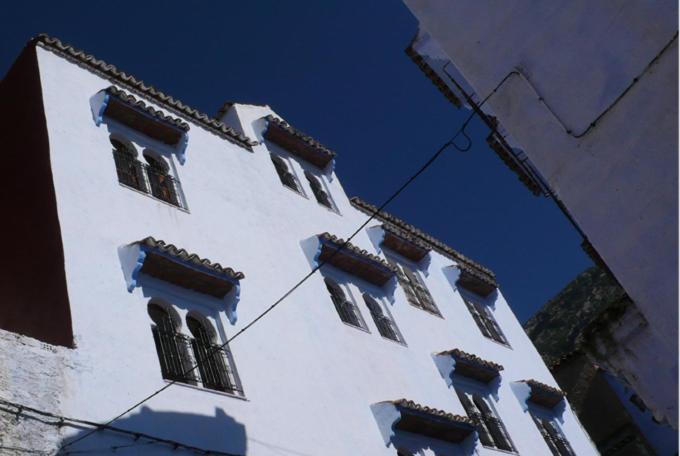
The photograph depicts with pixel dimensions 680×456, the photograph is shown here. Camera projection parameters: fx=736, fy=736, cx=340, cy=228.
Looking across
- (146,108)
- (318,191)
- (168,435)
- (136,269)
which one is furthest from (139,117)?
(168,435)

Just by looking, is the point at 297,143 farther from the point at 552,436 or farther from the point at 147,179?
the point at 552,436

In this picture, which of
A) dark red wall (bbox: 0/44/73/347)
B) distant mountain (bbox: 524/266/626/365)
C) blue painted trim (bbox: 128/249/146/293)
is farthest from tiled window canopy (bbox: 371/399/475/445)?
distant mountain (bbox: 524/266/626/365)

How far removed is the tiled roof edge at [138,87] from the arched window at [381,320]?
4.28 metres

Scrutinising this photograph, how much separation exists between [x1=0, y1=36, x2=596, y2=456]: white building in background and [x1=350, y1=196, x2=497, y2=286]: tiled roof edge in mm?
831

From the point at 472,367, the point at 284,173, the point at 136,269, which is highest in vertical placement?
the point at 284,173

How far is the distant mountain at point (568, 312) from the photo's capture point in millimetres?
31719

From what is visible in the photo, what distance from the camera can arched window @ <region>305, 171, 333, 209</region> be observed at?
56.7ft

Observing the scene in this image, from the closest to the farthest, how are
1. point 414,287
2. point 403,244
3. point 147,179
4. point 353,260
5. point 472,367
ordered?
point 147,179 < point 353,260 < point 472,367 < point 414,287 < point 403,244

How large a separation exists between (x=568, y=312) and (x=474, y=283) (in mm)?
15470

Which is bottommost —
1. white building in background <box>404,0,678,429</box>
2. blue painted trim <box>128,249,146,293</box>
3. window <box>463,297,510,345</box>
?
white building in background <box>404,0,678,429</box>

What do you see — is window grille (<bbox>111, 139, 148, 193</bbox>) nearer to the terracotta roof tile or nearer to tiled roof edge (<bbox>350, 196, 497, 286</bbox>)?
the terracotta roof tile

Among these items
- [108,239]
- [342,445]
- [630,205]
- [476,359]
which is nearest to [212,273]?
[108,239]

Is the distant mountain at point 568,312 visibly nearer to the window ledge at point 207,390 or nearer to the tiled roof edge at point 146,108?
the tiled roof edge at point 146,108

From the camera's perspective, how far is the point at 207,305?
10844 mm
